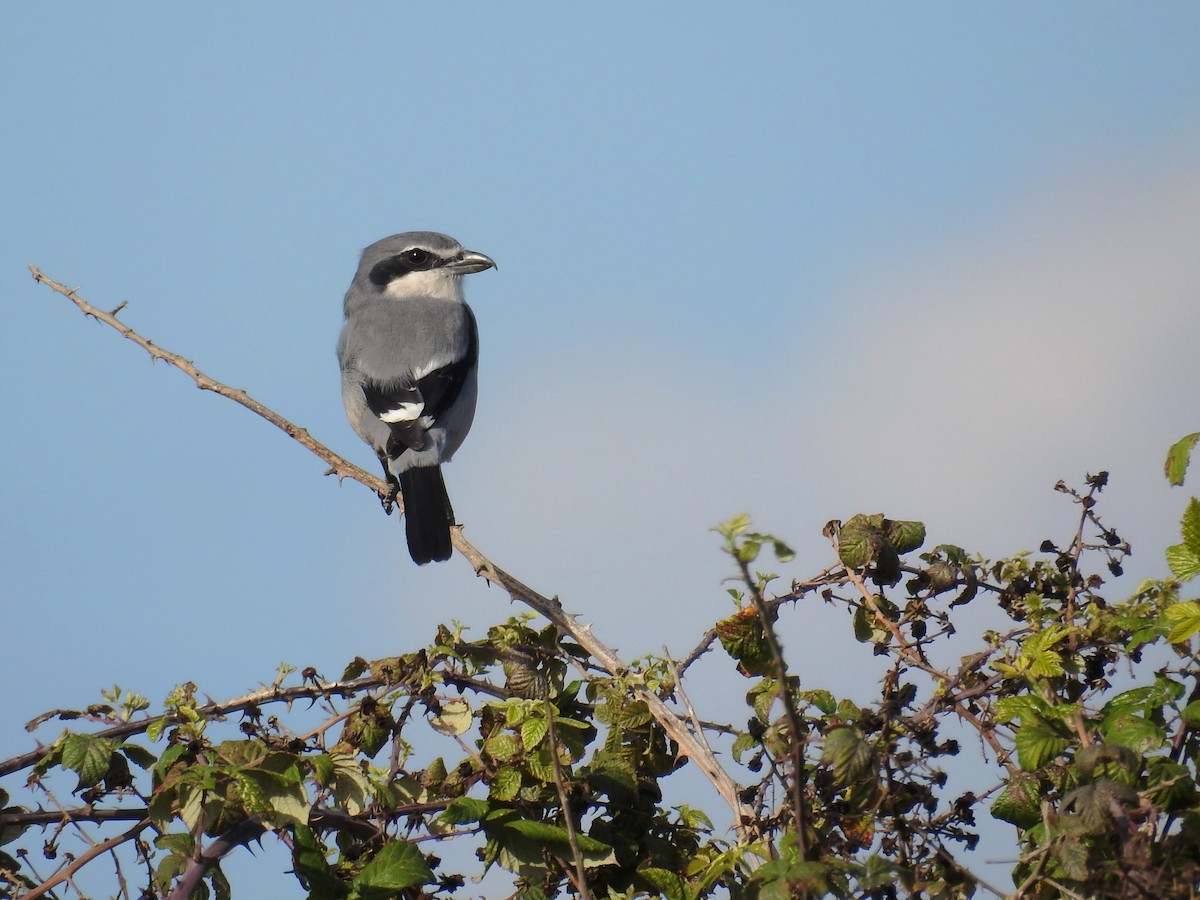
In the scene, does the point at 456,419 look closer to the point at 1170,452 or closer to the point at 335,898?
the point at 335,898

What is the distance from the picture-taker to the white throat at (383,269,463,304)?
20.6ft

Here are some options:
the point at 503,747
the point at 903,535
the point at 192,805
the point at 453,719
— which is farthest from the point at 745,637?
the point at 192,805

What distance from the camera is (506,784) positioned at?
2215 millimetres

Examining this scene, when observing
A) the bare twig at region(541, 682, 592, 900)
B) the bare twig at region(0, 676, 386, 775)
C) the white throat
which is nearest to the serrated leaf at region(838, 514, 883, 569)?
the bare twig at region(541, 682, 592, 900)

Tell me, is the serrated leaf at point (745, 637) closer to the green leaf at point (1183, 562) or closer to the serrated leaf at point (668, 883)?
the serrated leaf at point (668, 883)

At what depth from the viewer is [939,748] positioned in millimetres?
2023

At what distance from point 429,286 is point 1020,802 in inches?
192

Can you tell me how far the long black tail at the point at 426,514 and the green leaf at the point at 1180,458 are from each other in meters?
3.18

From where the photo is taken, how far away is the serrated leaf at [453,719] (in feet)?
7.88

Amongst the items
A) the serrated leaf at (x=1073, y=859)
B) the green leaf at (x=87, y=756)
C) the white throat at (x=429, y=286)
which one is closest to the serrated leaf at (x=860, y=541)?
the serrated leaf at (x=1073, y=859)

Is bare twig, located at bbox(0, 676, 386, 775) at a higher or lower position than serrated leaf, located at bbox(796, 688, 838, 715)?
higher

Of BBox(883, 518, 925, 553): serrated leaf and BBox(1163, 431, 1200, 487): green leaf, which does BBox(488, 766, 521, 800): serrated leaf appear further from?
BBox(1163, 431, 1200, 487): green leaf

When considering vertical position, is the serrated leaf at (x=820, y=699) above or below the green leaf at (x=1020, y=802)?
above

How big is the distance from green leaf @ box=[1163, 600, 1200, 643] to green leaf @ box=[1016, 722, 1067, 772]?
23cm
